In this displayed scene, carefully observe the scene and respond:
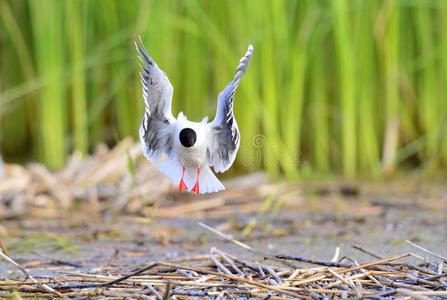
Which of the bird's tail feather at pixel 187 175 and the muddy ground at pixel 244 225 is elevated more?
the bird's tail feather at pixel 187 175

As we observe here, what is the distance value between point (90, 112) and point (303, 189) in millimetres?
1816

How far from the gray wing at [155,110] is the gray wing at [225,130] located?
13 cm

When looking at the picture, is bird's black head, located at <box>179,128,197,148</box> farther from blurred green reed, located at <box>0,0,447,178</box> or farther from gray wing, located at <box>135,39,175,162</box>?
blurred green reed, located at <box>0,0,447,178</box>

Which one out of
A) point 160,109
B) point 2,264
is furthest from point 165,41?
point 160,109

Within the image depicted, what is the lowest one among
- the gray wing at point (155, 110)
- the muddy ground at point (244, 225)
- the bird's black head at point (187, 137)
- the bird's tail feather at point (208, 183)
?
the muddy ground at point (244, 225)

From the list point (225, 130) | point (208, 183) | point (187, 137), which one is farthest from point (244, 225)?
point (187, 137)

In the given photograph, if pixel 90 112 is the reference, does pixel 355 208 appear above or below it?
below

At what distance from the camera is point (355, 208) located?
17.6 ft

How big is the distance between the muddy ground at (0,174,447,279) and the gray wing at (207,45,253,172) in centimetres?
83

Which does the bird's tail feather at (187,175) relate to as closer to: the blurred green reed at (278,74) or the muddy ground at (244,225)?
the muddy ground at (244,225)

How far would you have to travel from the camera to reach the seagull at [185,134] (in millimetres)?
2836

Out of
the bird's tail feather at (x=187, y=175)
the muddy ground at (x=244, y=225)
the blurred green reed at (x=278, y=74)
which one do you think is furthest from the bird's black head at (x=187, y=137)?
the blurred green reed at (x=278, y=74)

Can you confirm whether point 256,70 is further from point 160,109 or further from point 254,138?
point 160,109

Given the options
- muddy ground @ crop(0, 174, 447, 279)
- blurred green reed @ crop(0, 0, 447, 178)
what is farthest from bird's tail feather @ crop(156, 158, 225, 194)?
blurred green reed @ crop(0, 0, 447, 178)
